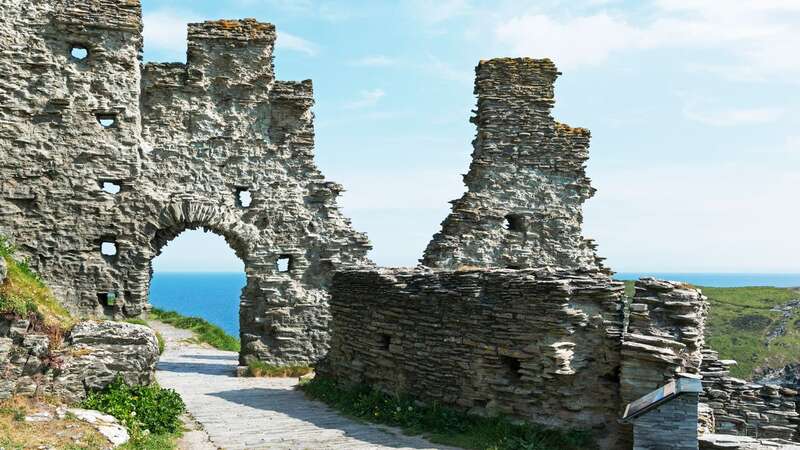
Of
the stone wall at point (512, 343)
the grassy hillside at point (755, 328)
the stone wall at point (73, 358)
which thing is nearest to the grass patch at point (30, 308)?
the stone wall at point (73, 358)

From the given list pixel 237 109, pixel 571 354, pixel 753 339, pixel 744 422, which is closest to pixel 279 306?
pixel 237 109

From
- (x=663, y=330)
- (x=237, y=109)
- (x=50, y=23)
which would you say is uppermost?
(x=50, y=23)

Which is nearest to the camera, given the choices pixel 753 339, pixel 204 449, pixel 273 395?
pixel 204 449

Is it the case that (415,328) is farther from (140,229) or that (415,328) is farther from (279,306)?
(140,229)

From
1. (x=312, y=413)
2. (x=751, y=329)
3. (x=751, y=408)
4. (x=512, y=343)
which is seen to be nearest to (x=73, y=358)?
(x=312, y=413)

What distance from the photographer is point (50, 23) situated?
1736 centimetres

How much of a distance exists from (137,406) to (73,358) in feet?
3.65

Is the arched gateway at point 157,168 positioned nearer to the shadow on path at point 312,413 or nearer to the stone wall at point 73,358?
the shadow on path at point 312,413

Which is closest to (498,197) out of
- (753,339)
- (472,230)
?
(472,230)

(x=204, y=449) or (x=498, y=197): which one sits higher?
(x=498, y=197)

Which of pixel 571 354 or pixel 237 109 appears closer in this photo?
pixel 571 354

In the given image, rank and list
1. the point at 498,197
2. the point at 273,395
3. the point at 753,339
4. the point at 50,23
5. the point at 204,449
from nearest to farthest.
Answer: the point at 204,449 → the point at 273,395 → the point at 50,23 → the point at 498,197 → the point at 753,339

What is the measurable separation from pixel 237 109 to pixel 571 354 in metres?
10.9

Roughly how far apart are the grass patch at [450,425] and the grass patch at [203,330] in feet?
39.8
